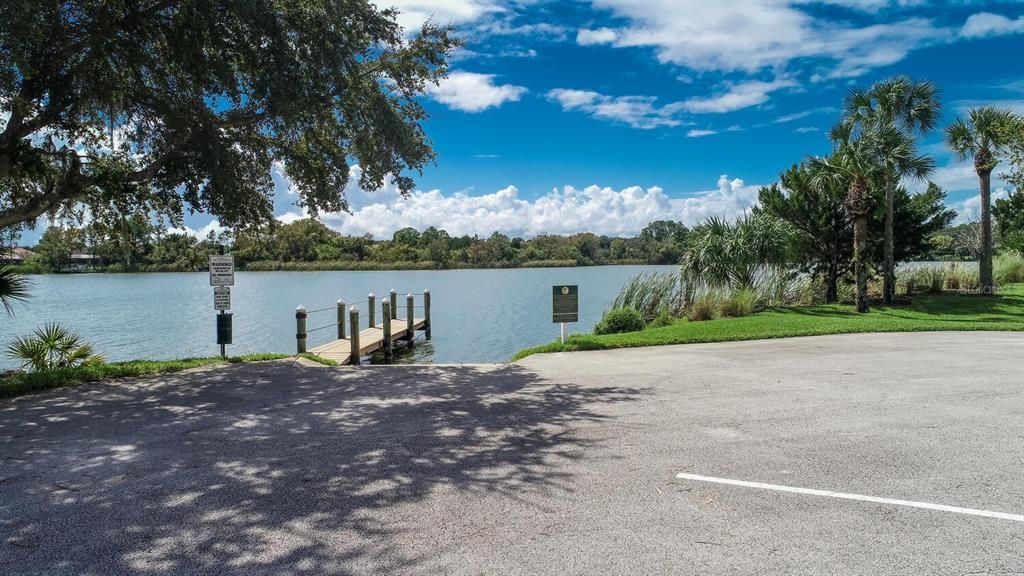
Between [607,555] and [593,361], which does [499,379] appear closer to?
[593,361]

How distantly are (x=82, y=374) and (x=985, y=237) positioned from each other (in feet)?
84.5

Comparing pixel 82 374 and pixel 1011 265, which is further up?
pixel 1011 265

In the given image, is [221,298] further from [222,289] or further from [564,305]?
[564,305]

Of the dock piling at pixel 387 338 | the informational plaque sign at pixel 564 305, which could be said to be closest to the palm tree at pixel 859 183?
the informational plaque sign at pixel 564 305

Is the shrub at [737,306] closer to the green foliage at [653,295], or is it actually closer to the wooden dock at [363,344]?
the green foliage at [653,295]

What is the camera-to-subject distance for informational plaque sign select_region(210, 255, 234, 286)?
41.2 ft

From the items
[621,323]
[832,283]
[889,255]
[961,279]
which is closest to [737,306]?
[621,323]

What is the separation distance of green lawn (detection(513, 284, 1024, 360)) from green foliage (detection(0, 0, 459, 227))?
5.59 m

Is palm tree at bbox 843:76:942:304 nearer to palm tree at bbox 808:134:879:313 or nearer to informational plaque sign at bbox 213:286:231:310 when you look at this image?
palm tree at bbox 808:134:879:313

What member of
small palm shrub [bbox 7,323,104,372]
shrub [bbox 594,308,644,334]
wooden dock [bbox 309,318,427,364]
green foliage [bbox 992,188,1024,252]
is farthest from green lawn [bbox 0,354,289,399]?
green foliage [bbox 992,188,1024,252]

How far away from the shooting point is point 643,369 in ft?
32.6

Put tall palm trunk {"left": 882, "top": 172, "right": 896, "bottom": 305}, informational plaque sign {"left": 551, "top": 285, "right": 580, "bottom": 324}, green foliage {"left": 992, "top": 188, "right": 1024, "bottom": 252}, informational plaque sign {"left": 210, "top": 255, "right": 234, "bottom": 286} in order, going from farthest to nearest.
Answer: green foliage {"left": 992, "top": 188, "right": 1024, "bottom": 252}
tall palm trunk {"left": 882, "top": 172, "right": 896, "bottom": 305}
informational plaque sign {"left": 551, "top": 285, "right": 580, "bottom": 324}
informational plaque sign {"left": 210, "top": 255, "right": 234, "bottom": 286}

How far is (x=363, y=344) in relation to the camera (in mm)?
18250

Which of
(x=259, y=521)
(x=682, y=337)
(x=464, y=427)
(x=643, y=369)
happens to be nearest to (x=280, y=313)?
(x=682, y=337)
